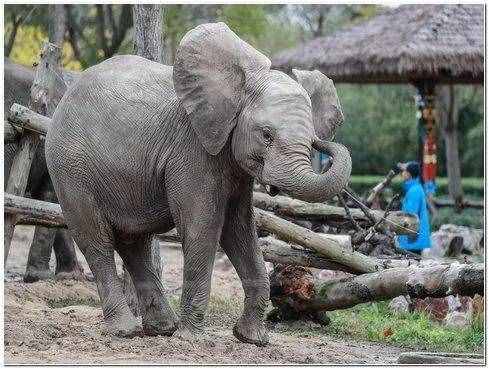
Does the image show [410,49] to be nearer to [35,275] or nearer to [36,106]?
[35,275]

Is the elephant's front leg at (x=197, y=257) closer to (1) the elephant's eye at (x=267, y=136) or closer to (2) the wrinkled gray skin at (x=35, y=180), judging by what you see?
(1) the elephant's eye at (x=267, y=136)

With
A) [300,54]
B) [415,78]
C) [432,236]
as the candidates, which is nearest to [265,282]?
[432,236]

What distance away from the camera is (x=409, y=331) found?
32.2 ft

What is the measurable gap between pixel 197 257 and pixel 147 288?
835 millimetres

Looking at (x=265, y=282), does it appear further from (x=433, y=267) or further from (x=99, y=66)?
(x=99, y=66)

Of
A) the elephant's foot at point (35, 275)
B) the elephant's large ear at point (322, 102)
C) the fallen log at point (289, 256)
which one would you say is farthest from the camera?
the elephant's foot at point (35, 275)

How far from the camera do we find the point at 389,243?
1177 centimetres

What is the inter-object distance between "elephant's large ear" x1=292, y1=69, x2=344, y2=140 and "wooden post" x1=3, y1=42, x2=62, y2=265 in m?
3.11

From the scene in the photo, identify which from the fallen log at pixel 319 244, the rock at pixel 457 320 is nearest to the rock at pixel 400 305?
the rock at pixel 457 320

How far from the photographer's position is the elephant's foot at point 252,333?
28.1 feet

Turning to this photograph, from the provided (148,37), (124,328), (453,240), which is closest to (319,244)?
(124,328)

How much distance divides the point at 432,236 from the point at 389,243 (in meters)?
3.57

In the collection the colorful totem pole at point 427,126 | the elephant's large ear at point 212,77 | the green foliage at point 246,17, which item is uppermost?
the green foliage at point 246,17

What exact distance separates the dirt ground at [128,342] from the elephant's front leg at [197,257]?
17cm
